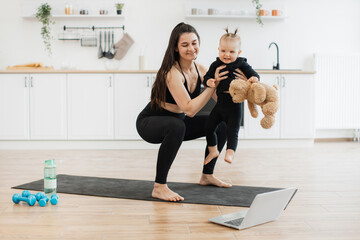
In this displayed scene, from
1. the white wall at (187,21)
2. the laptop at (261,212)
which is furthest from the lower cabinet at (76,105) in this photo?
the laptop at (261,212)

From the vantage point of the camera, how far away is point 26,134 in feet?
15.9

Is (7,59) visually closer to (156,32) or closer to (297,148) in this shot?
(156,32)

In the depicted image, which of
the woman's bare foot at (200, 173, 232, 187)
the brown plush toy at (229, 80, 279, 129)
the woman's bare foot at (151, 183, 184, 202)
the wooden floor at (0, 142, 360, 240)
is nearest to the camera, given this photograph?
the wooden floor at (0, 142, 360, 240)

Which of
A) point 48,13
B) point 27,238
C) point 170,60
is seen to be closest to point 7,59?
point 48,13

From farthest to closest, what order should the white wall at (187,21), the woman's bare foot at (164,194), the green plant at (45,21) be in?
the white wall at (187,21)
the green plant at (45,21)
the woman's bare foot at (164,194)

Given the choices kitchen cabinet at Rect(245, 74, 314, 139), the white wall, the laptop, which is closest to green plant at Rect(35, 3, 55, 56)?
the white wall

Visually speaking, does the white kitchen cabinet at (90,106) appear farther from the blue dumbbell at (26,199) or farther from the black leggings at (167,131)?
the blue dumbbell at (26,199)

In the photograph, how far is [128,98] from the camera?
490 cm

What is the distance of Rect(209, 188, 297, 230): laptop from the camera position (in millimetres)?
1883

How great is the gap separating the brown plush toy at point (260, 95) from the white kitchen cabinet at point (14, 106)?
10.7ft

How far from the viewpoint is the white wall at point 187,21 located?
5367mm

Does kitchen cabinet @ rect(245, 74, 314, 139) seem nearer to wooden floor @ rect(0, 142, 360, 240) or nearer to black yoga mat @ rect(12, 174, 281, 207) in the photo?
wooden floor @ rect(0, 142, 360, 240)

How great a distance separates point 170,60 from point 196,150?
7.82 feet

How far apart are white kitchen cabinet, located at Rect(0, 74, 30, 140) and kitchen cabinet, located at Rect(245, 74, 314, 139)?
7.84 feet
